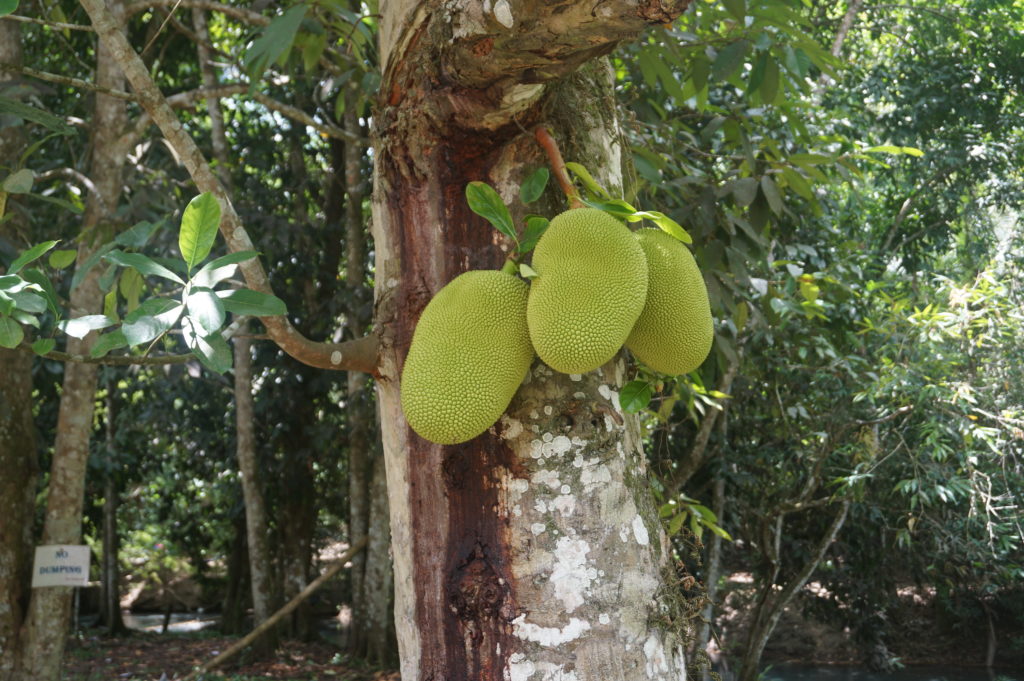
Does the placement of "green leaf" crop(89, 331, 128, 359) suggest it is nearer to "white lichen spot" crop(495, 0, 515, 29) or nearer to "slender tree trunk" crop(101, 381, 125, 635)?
"white lichen spot" crop(495, 0, 515, 29)

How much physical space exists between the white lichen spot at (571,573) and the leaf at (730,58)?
1.27 m

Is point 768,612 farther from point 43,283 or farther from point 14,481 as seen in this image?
point 43,283

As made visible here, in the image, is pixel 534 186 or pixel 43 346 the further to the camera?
pixel 43 346

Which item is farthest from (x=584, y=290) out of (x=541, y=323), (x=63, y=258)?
(x=63, y=258)

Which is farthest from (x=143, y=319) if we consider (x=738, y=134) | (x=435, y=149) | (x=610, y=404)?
(x=738, y=134)

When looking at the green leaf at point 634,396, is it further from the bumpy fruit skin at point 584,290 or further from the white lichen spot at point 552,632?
the white lichen spot at point 552,632

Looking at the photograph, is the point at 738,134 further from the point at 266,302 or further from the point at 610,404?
the point at 266,302

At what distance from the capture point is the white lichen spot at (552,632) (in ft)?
2.90

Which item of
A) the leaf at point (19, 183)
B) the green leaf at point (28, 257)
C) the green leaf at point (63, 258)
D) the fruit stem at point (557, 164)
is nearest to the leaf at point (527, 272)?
the fruit stem at point (557, 164)

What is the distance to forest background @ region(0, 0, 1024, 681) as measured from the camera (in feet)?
7.54

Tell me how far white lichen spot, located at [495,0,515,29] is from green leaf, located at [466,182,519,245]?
0.19 m

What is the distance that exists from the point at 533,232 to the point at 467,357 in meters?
0.18

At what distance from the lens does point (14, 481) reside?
330 cm

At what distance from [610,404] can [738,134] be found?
4.25 feet
